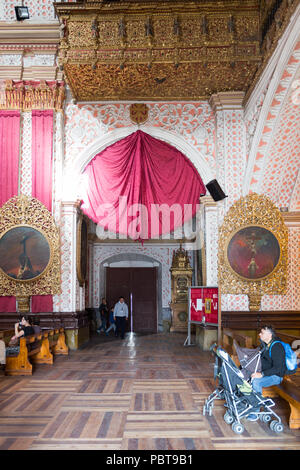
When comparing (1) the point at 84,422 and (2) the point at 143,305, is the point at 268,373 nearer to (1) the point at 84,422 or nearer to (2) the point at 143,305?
(1) the point at 84,422

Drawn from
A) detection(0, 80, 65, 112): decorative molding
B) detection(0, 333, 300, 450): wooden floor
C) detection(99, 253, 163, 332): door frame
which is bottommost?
detection(0, 333, 300, 450): wooden floor

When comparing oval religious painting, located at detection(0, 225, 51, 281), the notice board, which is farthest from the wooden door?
oval religious painting, located at detection(0, 225, 51, 281)

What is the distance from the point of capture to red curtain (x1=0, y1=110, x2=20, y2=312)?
887cm

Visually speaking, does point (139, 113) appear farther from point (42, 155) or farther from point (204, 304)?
point (204, 304)

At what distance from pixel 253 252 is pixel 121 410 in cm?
482

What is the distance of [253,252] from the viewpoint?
833cm

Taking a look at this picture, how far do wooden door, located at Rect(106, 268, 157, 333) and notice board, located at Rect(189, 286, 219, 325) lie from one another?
200 inches

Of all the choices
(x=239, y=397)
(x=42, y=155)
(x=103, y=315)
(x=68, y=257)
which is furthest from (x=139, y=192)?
(x=103, y=315)

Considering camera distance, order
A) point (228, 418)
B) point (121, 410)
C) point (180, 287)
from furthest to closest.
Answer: point (180, 287), point (121, 410), point (228, 418)

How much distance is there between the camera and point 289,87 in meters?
6.84

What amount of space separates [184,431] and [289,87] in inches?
224

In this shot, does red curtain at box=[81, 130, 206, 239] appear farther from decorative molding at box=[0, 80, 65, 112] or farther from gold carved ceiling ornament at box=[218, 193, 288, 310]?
decorative molding at box=[0, 80, 65, 112]

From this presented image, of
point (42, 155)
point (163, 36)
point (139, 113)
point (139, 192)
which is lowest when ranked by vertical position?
point (139, 192)

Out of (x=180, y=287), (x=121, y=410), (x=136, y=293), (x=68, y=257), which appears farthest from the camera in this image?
(x=136, y=293)
